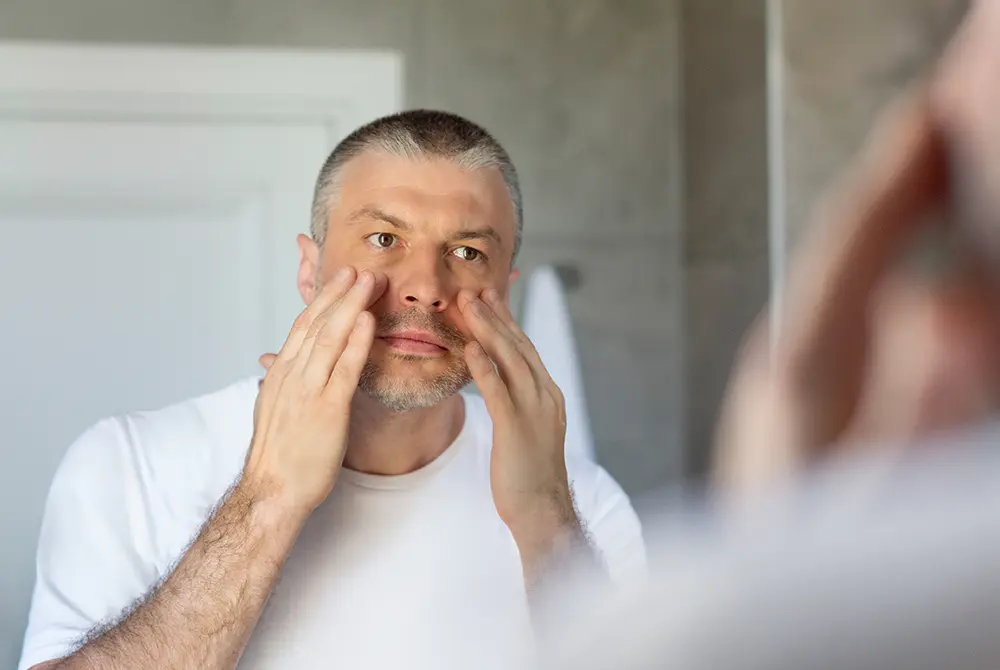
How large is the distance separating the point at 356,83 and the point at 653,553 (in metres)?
1.27

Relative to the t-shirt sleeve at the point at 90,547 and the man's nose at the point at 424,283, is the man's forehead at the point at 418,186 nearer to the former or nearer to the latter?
the man's nose at the point at 424,283

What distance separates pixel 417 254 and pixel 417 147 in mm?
117

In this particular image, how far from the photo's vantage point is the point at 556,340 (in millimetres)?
1272

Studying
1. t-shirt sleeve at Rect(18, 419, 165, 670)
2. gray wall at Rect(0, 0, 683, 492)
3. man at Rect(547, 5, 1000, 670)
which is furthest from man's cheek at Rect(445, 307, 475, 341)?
man at Rect(547, 5, 1000, 670)

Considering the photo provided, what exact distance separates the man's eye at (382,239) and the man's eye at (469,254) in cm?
6

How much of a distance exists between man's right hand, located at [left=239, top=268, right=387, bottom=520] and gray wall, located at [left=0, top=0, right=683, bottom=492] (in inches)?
24.0

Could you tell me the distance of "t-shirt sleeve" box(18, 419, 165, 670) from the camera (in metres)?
0.77

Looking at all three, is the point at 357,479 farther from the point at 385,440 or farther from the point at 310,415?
the point at 310,415

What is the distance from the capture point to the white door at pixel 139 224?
4.06ft

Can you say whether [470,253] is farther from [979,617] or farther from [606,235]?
[979,617]

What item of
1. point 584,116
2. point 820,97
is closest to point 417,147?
point 820,97

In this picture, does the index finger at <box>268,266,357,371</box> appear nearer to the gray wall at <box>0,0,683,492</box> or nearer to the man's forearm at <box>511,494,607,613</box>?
the man's forearm at <box>511,494,607,613</box>

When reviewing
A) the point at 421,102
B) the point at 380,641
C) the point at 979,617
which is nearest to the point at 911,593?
the point at 979,617

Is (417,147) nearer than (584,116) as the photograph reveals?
Yes
